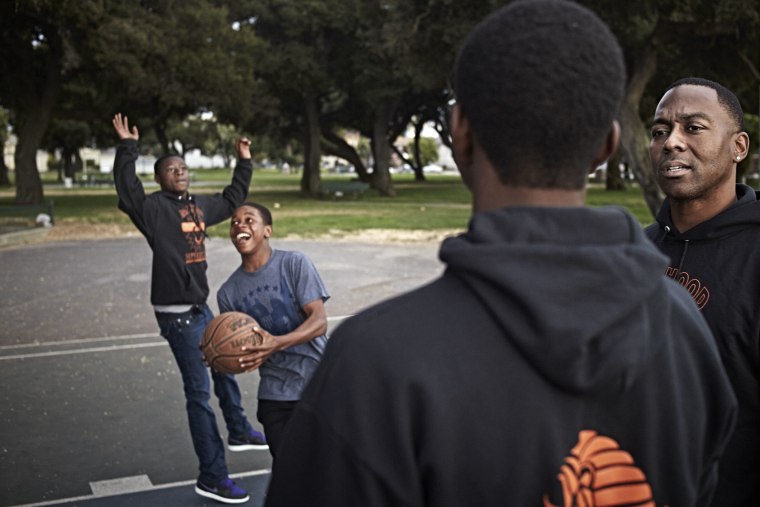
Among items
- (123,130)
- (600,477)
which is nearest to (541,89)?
(600,477)

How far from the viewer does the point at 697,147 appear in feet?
11.5

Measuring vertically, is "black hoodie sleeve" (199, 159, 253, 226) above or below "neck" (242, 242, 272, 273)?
above

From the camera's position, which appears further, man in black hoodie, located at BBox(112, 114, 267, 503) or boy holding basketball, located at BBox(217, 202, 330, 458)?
man in black hoodie, located at BBox(112, 114, 267, 503)

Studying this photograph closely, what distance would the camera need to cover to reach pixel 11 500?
601 cm

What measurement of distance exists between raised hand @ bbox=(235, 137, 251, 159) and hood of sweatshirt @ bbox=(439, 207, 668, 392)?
5.47 metres

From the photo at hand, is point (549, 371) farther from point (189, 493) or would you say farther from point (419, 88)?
point (419, 88)

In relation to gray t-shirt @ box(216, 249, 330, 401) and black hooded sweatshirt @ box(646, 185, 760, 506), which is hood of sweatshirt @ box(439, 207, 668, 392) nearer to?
black hooded sweatshirt @ box(646, 185, 760, 506)

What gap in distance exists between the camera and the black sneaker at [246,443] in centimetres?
707

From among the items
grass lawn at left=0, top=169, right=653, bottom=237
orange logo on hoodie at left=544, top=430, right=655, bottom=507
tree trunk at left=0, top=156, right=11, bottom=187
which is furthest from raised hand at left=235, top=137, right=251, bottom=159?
tree trunk at left=0, top=156, right=11, bottom=187

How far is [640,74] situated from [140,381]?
20.5 metres

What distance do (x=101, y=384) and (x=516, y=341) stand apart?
26.5 feet

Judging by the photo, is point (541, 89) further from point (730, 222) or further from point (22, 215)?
point (22, 215)

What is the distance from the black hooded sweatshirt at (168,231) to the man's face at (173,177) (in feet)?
0.19

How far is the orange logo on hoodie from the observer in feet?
5.44
